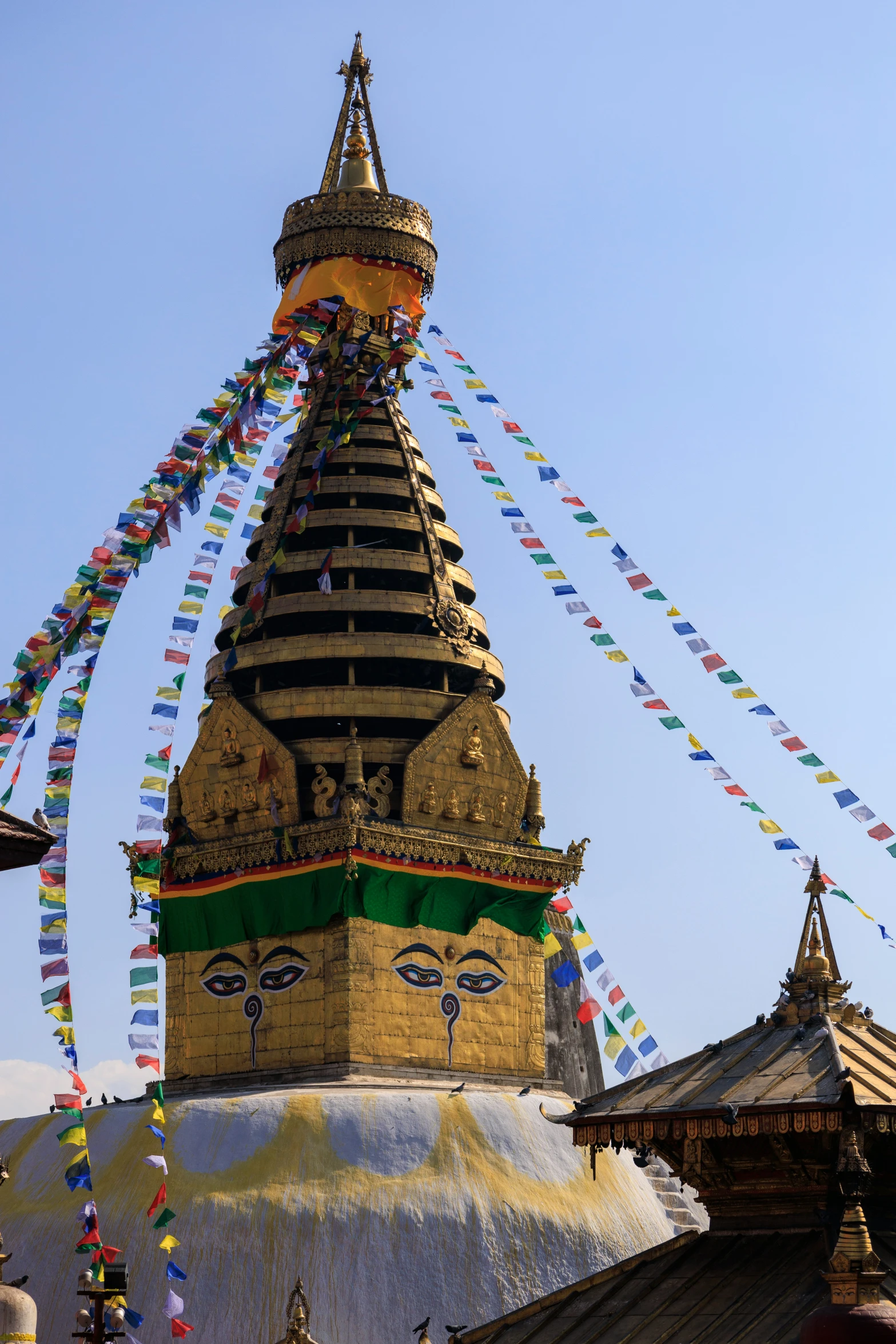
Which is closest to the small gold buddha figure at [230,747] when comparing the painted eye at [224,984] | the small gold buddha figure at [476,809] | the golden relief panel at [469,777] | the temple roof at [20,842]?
the golden relief panel at [469,777]

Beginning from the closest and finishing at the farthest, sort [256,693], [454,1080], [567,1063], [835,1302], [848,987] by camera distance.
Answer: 1. [835,1302]
2. [848,987]
3. [454,1080]
4. [256,693]
5. [567,1063]

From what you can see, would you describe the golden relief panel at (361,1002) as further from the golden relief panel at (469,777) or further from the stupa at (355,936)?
the golden relief panel at (469,777)

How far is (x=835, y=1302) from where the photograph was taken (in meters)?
10.2

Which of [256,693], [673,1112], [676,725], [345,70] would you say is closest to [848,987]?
[673,1112]

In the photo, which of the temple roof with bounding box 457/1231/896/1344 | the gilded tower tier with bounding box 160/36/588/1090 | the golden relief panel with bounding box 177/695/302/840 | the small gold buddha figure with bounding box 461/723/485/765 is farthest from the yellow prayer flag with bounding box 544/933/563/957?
the temple roof with bounding box 457/1231/896/1344

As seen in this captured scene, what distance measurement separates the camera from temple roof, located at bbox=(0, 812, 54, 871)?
1053cm

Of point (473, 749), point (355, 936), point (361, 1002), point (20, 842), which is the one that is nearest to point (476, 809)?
point (473, 749)

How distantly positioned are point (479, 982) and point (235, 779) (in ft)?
13.1

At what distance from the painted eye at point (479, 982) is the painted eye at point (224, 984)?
2.63 metres

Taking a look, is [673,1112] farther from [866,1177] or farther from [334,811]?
[334,811]

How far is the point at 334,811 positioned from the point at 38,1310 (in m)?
6.63

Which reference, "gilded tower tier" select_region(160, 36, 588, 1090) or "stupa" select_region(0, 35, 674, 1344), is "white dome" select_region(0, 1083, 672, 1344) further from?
"gilded tower tier" select_region(160, 36, 588, 1090)

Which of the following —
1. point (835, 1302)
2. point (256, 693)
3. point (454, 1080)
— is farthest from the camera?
point (256, 693)

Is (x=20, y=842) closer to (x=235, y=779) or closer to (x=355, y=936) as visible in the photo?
(x=355, y=936)
